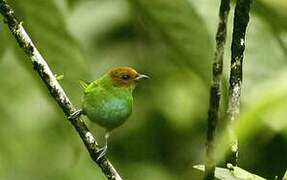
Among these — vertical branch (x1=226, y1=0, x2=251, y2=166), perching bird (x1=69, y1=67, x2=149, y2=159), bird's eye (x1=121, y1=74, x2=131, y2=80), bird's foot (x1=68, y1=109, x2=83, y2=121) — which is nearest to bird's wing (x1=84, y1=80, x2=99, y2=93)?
perching bird (x1=69, y1=67, x2=149, y2=159)

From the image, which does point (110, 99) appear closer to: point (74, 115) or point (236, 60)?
point (74, 115)

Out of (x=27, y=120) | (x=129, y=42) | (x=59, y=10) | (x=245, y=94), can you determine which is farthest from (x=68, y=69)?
(x=129, y=42)

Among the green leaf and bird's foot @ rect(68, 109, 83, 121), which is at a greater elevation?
bird's foot @ rect(68, 109, 83, 121)

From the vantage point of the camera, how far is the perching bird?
111 centimetres

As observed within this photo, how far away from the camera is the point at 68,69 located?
90 centimetres

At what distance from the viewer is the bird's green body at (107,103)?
110cm

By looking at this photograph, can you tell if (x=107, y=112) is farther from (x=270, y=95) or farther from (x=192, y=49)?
(x=270, y=95)

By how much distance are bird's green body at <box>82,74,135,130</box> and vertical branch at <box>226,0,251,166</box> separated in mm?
281

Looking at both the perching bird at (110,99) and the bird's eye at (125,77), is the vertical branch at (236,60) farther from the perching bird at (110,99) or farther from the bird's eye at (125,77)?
the bird's eye at (125,77)

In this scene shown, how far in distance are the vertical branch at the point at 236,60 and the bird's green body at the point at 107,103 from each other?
0.28 metres

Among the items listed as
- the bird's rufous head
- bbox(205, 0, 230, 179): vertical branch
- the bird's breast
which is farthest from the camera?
the bird's rufous head

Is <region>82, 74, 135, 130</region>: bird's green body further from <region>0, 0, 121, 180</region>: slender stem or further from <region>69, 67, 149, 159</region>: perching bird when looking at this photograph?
<region>0, 0, 121, 180</region>: slender stem

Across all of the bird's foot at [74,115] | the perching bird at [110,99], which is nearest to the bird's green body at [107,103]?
the perching bird at [110,99]

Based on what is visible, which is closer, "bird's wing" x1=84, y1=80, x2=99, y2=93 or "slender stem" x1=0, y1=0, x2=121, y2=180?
"slender stem" x1=0, y1=0, x2=121, y2=180
